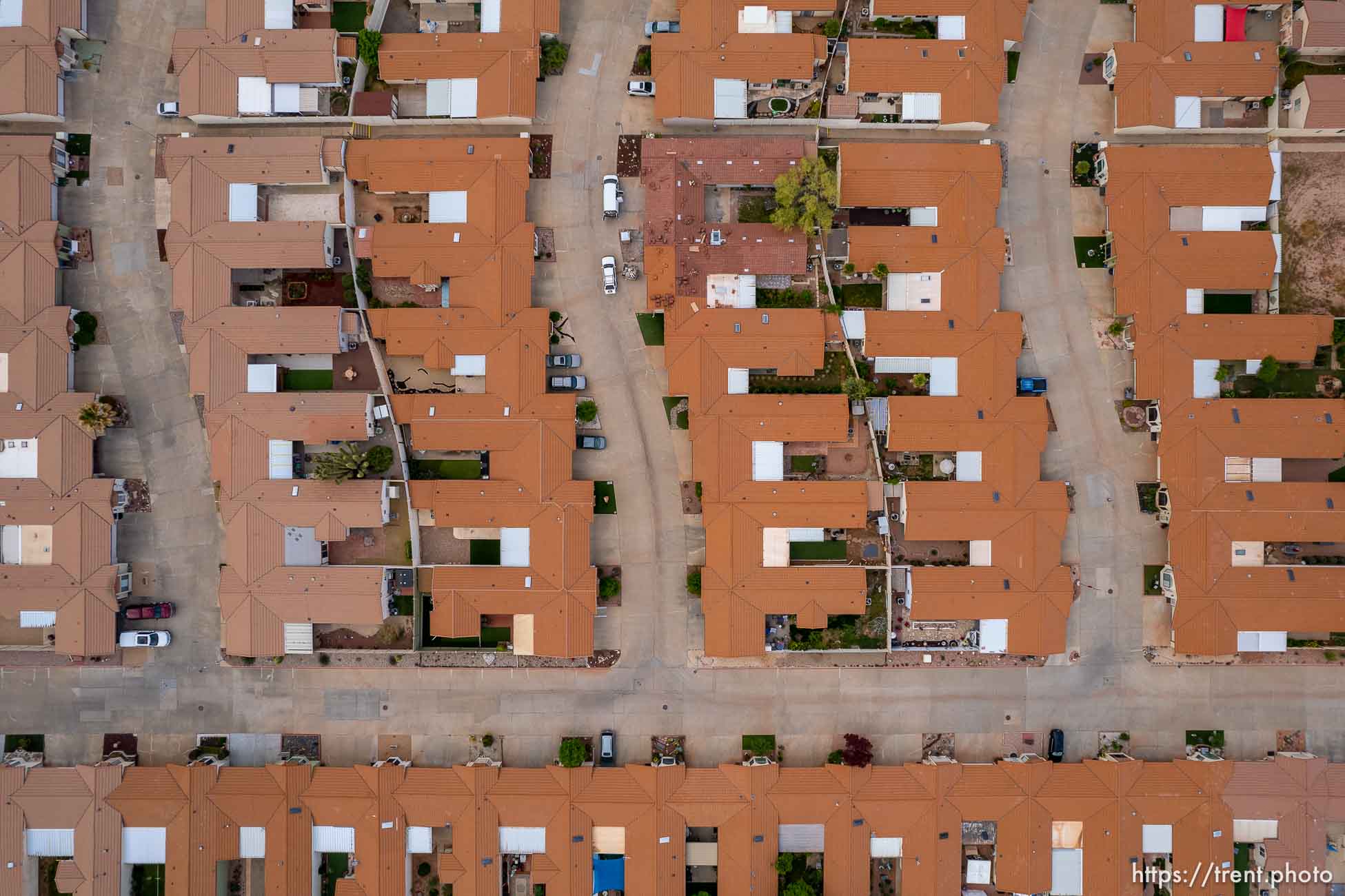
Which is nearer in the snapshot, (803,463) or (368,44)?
(368,44)

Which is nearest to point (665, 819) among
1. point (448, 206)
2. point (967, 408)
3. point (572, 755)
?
point (572, 755)

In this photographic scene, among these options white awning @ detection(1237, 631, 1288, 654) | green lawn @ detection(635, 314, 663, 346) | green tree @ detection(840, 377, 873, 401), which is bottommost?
white awning @ detection(1237, 631, 1288, 654)

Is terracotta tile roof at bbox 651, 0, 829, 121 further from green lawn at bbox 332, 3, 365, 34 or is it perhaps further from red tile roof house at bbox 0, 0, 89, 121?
red tile roof house at bbox 0, 0, 89, 121

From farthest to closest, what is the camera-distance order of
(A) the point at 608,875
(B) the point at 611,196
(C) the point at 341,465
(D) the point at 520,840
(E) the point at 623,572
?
(E) the point at 623,572
(B) the point at 611,196
(D) the point at 520,840
(A) the point at 608,875
(C) the point at 341,465

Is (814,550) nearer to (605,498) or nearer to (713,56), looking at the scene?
(605,498)

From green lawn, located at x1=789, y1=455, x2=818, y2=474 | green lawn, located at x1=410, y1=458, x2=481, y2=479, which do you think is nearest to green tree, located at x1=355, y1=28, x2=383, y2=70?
green lawn, located at x1=410, y1=458, x2=481, y2=479

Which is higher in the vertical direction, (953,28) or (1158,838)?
(953,28)

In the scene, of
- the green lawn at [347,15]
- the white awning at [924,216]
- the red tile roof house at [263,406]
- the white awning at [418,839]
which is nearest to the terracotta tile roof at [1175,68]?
the white awning at [924,216]

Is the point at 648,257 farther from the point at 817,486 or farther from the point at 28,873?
the point at 28,873
